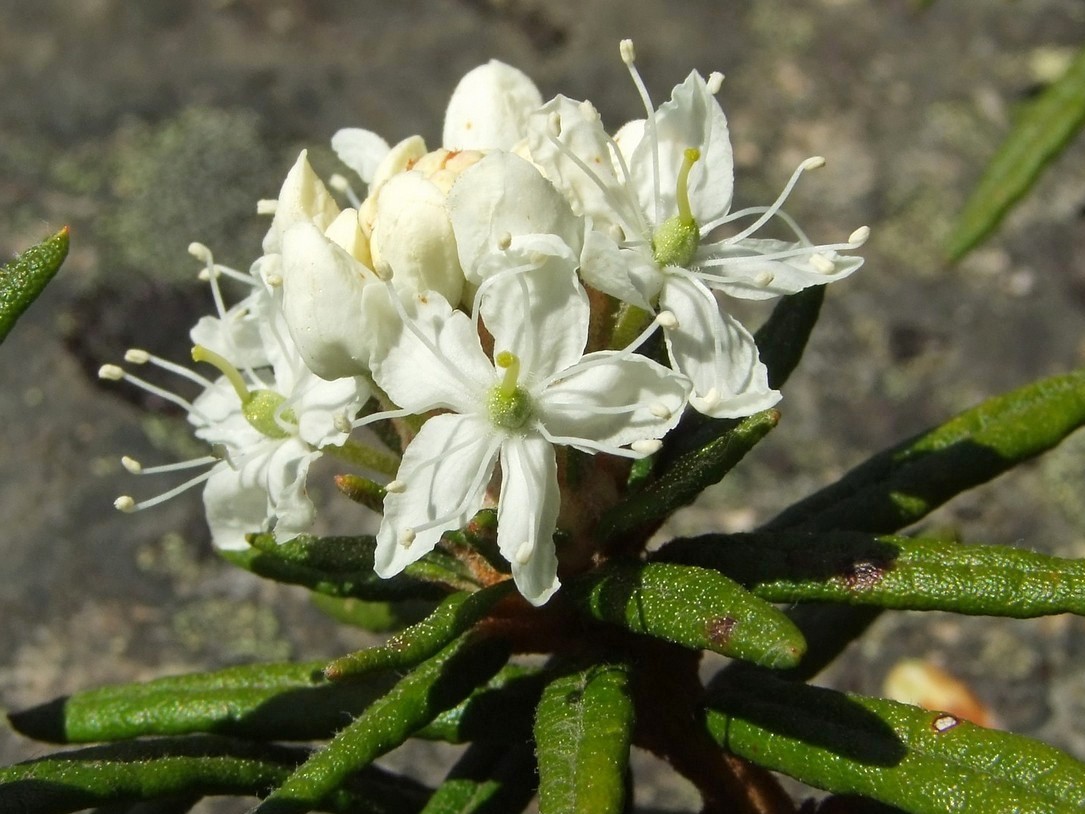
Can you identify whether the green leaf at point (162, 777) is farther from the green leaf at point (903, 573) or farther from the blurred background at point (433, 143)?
the blurred background at point (433, 143)

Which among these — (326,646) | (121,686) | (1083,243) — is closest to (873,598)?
(121,686)

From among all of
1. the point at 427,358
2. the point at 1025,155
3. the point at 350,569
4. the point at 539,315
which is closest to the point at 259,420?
the point at 350,569

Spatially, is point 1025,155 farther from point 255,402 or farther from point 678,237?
point 255,402

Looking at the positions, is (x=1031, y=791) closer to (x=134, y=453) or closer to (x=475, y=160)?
(x=475, y=160)

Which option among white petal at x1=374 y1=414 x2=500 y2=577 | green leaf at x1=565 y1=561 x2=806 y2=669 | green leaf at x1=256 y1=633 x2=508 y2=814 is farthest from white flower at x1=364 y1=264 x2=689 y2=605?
green leaf at x1=256 y1=633 x2=508 y2=814

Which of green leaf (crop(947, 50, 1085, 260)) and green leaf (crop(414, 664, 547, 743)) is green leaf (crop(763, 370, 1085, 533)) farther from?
green leaf (crop(947, 50, 1085, 260))

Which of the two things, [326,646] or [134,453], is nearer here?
[326,646]
